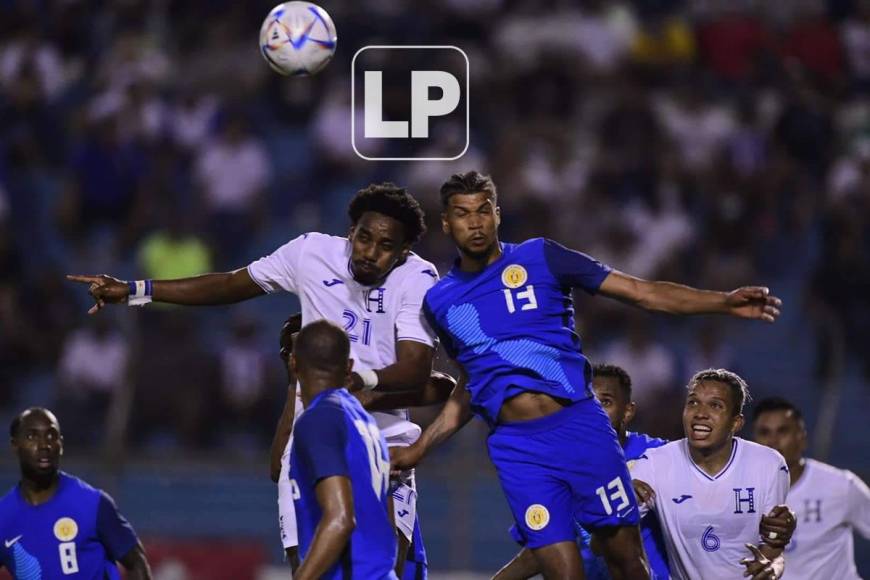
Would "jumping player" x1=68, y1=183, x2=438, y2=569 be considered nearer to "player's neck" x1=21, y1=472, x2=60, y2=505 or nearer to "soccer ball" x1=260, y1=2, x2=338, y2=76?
"soccer ball" x1=260, y1=2, x2=338, y2=76

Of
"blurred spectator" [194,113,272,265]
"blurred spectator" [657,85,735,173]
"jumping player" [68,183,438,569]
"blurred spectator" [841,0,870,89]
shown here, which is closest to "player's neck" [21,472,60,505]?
"jumping player" [68,183,438,569]

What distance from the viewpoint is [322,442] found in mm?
5426

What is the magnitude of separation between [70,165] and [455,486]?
5.04m

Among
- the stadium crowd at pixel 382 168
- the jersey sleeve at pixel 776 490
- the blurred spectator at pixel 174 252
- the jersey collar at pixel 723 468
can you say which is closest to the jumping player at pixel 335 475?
the jersey collar at pixel 723 468

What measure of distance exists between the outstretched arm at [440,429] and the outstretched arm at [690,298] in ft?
2.76

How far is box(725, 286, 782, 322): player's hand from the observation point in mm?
6160

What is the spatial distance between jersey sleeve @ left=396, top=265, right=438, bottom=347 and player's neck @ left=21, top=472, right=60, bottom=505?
212 centimetres

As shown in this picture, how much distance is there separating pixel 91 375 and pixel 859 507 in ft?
21.2

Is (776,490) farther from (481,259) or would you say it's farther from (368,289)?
(368,289)

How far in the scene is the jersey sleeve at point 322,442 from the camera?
5.40m

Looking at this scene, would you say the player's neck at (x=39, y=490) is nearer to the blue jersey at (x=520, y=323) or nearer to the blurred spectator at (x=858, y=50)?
the blue jersey at (x=520, y=323)

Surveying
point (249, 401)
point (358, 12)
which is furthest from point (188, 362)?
point (358, 12)

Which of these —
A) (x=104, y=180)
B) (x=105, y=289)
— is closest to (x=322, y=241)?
(x=105, y=289)

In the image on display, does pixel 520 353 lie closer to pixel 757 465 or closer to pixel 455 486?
pixel 757 465
